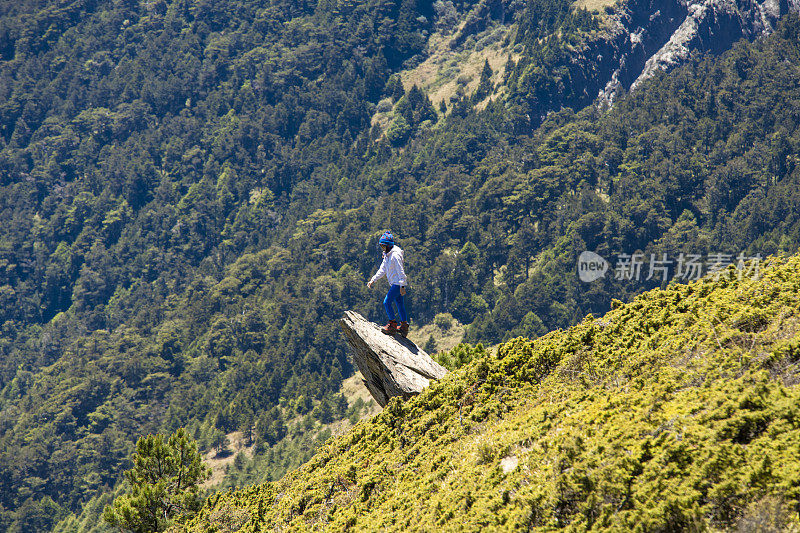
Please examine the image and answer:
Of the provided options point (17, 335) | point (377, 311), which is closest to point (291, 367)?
point (377, 311)

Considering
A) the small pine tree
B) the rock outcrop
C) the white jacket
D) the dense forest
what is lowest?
the dense forest

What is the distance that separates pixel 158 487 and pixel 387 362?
25.7 ft

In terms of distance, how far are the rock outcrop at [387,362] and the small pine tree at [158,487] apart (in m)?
6.25

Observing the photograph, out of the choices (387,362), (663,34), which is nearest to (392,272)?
(387,362)

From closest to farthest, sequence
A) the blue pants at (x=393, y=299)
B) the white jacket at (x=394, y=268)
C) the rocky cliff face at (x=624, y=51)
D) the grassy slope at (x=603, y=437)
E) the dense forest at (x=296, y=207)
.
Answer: the grassy slope at (x=603, y=437) → the white jacket at (x=394, y=268) → the blue pants at (x=393, y=299) → the dense forest at (x=296, y=207) → the rocky cliff face at (x=624, y=51)

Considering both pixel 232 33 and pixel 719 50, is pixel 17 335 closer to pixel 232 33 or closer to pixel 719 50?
pixel 232 33

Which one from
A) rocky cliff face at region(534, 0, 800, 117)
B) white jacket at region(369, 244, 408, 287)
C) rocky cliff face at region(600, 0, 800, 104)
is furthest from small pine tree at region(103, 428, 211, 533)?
rocky cliff face at region(600, 0, 800, 104)

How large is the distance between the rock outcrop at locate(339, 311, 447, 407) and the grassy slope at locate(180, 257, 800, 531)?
1259 mm

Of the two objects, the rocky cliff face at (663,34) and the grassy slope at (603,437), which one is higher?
the grassy slope at (603,437)

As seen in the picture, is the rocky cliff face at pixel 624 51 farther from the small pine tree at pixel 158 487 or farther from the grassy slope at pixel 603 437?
the grassy slope at pixel 603 437

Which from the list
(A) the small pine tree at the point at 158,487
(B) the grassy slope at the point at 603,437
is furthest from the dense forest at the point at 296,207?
(B) the grassy slope at the point at 603,437

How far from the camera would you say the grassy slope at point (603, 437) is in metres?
6.61

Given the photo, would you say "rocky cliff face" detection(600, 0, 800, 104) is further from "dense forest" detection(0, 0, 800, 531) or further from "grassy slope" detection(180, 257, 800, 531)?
"grassy slope" detection(180, 257, 800, 531)

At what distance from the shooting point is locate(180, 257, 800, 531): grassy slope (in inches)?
260
